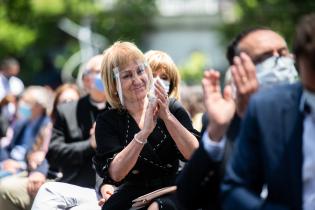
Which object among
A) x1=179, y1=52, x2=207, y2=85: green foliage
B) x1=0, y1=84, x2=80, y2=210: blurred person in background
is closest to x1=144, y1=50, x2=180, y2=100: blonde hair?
x1=0, y1=84, x2=80, y2=210: blurred person in background

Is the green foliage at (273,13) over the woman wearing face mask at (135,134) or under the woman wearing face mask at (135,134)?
under

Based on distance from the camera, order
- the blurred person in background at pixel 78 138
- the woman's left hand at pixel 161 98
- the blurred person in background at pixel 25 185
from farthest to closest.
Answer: the blurred person in background at pixel 25 185
the blurred person in background at pixel 78 138
the woman's left hand at pixel 161 98

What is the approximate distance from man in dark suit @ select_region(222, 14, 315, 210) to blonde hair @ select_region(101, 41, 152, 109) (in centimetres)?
209

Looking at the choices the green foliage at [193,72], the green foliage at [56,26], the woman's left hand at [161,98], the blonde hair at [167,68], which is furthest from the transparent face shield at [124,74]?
the green foliage at [56,26]

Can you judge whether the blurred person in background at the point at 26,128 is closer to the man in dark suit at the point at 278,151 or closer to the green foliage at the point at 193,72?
the man in dark suit at the point at 278,151

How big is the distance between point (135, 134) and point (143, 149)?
0.45ft

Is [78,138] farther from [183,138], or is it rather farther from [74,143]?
[183,138]

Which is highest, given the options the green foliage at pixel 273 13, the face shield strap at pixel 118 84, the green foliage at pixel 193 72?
the face shield strap at pixel 118 84

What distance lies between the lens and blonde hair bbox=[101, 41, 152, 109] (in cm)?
611

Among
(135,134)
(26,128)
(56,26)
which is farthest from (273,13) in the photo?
(135,134)

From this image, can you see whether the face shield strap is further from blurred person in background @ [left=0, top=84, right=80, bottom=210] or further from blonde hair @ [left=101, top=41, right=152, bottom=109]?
blurred person in background @ [left=0, top=84, right=80, bottom=210]

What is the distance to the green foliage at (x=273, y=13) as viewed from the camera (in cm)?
4625

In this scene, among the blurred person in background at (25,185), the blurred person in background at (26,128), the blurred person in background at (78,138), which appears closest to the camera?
the blurred person in background at (78,138)

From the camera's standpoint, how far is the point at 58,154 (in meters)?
7.93
